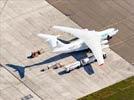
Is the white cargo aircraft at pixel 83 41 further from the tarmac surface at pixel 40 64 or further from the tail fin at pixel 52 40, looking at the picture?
the tarmac surface at pixel 40 64

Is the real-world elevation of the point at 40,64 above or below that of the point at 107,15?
below

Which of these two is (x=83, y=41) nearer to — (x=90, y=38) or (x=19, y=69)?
(x=90, y=38)

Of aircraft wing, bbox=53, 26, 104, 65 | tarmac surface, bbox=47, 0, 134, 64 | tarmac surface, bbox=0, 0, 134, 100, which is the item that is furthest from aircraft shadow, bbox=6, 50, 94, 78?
tarmac surface, bbox=47, 0, 134, 64

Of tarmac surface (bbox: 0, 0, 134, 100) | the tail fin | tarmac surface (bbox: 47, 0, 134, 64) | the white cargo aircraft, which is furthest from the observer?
tarmac surface (bbox: 47, 0, 134, 64)

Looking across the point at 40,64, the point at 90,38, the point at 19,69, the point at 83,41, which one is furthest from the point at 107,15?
the point at 19,69

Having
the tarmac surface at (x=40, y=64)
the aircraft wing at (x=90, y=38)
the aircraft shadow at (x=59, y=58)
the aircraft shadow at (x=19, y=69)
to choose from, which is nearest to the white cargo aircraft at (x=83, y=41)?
the aircraft wing at (x=90, y=38)

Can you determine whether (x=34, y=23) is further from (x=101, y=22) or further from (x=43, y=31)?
(x=101, y=22)

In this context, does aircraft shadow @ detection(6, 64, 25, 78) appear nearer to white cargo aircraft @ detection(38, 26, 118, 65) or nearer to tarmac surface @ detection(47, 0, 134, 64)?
white cargo aircraft @ detection(38, 26, 118, 65)

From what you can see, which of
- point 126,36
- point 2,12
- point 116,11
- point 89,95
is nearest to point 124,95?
point 89,95
